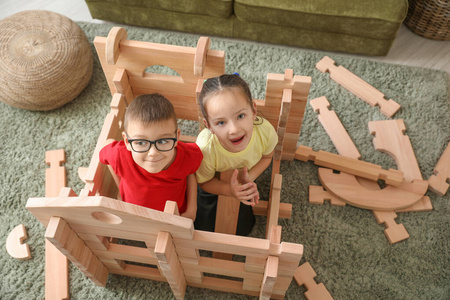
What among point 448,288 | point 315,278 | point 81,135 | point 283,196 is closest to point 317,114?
point 283,196

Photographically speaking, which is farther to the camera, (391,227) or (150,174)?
(391,227)

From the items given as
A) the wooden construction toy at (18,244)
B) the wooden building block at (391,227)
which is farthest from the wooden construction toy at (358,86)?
the wooden construction toy at (18,244)

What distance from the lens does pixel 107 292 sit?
124 cm

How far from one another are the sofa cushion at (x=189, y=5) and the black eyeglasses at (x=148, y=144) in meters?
0.95

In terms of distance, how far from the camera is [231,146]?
3.47 feet

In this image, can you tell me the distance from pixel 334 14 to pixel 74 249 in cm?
134

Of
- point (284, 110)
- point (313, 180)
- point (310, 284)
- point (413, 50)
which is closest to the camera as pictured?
point (284, 110)

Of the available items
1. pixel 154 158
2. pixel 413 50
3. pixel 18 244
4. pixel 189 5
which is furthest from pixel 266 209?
pixel 413 50

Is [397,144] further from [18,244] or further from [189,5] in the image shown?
[18,244]

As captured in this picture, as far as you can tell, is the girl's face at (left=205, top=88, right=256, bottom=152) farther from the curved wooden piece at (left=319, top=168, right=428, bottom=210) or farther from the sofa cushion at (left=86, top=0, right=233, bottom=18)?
the sofa cushion at (left=86, top=0, right=233, bottom=18)

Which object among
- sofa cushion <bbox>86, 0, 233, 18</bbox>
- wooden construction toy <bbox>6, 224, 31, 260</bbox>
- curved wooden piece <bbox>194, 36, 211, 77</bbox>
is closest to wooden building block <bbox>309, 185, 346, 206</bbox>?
curved wooden piece <bbox>194, 36, 211, 77</bbox>

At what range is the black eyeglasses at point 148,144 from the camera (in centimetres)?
→ 93

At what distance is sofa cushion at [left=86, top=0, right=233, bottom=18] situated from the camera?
66.1 inches

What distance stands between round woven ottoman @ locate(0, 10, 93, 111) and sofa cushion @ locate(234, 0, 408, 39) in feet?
2.38
